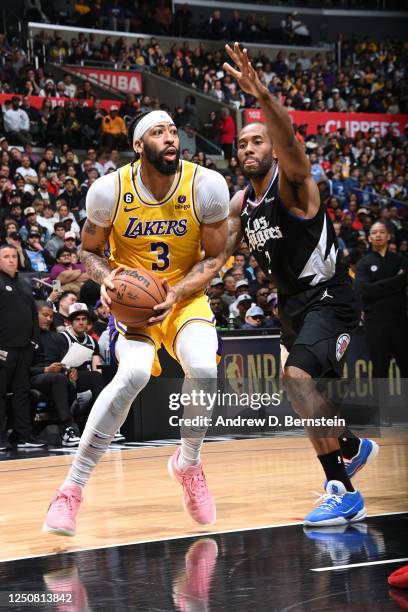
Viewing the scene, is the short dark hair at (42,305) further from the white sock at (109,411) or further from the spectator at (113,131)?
the spectator at (113,131)

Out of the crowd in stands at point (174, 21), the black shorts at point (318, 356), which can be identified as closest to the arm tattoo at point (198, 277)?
the black shorts at point (318, 356)

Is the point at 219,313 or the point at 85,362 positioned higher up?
the point at 219,313

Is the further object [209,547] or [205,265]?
[205,265]

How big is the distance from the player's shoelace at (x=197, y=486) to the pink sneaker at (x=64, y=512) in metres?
0.64

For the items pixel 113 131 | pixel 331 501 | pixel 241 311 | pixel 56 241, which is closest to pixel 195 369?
pixel 331 501

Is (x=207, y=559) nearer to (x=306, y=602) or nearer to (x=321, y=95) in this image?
(x=306, y=602)

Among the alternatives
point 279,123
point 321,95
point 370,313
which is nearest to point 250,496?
point 279,123

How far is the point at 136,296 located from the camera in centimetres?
504

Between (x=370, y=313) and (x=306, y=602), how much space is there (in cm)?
728

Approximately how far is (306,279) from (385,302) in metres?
5.42

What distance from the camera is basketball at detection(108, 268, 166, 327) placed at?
5.05 metres

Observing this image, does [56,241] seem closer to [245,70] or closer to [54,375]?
[54,375]

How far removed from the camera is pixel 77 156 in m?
19.0

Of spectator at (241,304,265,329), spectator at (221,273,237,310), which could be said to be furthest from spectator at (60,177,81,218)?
spectator at (241,304,265,329)
